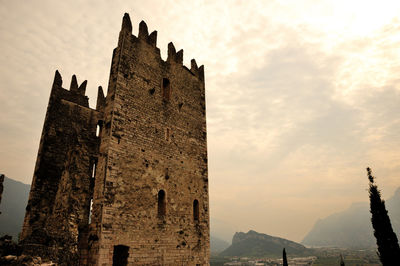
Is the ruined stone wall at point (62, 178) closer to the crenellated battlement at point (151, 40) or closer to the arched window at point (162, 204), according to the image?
the arched window at point (162, 204)

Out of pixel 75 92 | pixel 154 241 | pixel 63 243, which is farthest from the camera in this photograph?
pixel 75 92

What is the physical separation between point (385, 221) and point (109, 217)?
885 inches

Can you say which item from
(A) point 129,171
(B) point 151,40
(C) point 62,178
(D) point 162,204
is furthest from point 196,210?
(B) point 151,40

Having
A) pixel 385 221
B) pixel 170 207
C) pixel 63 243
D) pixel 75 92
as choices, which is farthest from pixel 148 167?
pixel 385 221

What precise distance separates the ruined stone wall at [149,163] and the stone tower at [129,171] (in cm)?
4

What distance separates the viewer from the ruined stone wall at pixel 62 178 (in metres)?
9.10

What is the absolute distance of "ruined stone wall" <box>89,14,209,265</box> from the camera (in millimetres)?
9836

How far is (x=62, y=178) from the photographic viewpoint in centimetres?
1062

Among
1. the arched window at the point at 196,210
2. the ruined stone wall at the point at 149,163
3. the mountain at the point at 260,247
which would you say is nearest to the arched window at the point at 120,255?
the ruined stone wall at the point at 149,163

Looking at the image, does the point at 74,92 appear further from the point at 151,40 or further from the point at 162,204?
the point at 162,204

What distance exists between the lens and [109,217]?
9.45 m

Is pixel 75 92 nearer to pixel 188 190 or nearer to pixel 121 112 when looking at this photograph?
pixel 121 112

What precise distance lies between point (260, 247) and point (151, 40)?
16478cm

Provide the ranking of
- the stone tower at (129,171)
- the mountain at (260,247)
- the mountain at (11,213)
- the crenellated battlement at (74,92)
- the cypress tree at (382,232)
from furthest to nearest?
the mountain at (260,247) < the mountain at (11,213) < the cypress tree at (382,232) < the crenellated battlement at (74,92) < the stone tower at (129,171)
